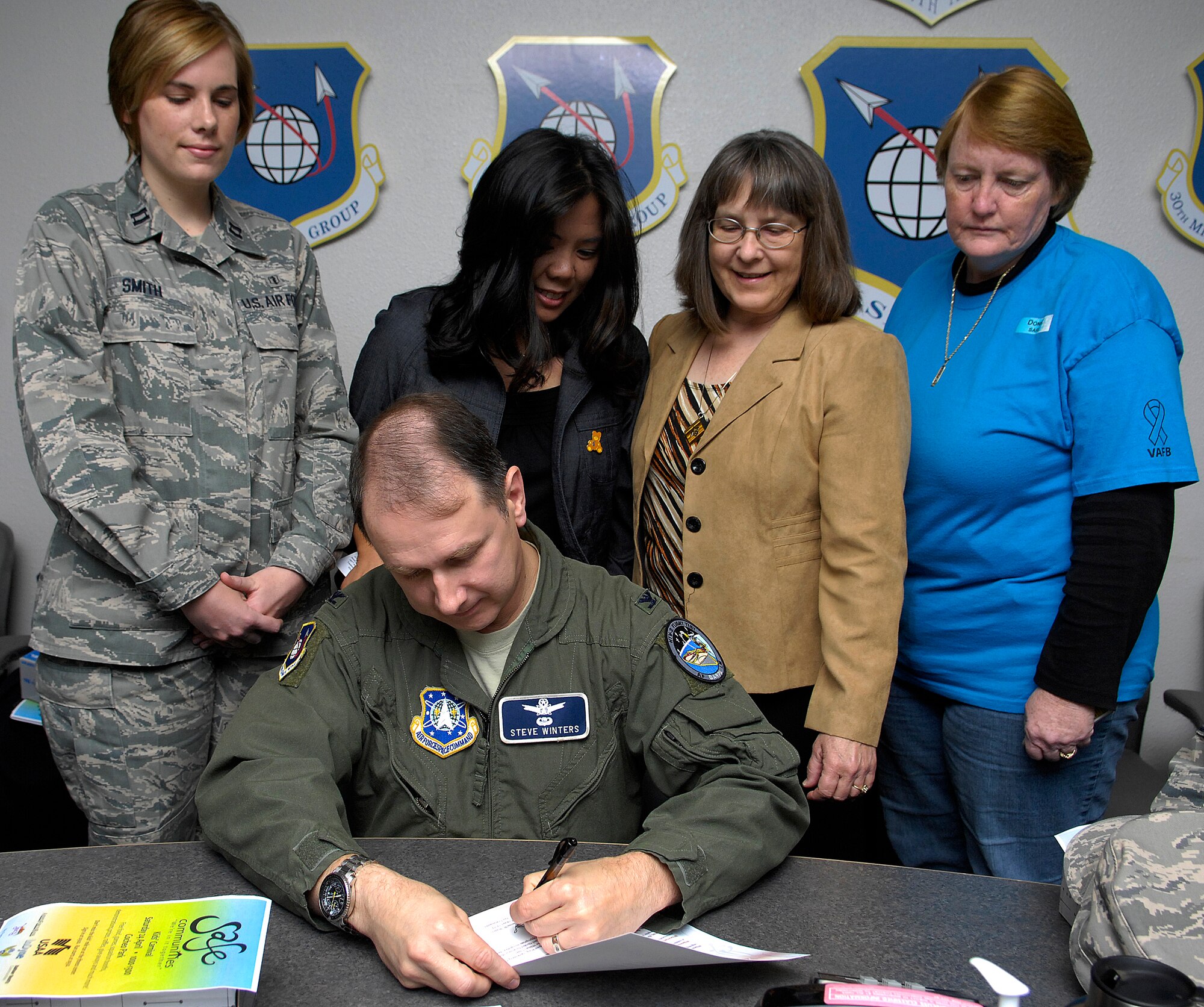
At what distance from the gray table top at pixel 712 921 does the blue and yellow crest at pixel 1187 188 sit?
2381 mm

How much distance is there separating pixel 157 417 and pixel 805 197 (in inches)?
48.5

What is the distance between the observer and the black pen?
1.11m

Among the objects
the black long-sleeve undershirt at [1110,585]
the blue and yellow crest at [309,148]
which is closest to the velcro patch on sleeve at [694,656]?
the black long-sleeve undershirt at [1110,585]

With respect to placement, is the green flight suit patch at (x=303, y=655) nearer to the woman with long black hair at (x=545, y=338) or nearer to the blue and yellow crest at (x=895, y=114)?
the woman with long black hair at (x=545, y=338)

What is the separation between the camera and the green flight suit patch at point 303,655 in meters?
1.41

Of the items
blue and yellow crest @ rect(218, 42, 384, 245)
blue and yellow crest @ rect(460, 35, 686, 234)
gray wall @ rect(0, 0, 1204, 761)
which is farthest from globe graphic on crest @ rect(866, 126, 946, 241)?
blue and yellow crest @ rect(218, 42, 384, 245)

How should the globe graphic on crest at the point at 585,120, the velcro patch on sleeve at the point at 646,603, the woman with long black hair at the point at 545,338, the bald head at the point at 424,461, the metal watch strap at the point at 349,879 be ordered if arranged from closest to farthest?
the metal watch strap at the point at 349,879 < the bald head at the point at 424,461 < the velcro patch on sleeve at the point at 646,603 < the woman with long black hair at the point at 545,338 < the globe graphic on crest at the point at 585,120

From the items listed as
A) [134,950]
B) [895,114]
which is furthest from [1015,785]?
[895,114]

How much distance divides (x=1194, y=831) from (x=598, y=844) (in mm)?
679

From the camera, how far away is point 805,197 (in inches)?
69.1

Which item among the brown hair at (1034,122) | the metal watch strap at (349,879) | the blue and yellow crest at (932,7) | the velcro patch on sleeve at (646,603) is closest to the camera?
the metal watch strap at (349,879)

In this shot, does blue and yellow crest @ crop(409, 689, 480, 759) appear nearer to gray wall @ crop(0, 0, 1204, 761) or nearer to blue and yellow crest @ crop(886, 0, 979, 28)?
gray wall @ crop(0, 0, 1204, 761)

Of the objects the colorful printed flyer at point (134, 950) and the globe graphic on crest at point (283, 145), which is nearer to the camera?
the colorful printed flyer at point (134, 950)

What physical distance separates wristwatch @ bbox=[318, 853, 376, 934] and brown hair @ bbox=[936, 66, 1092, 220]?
1521 mm
